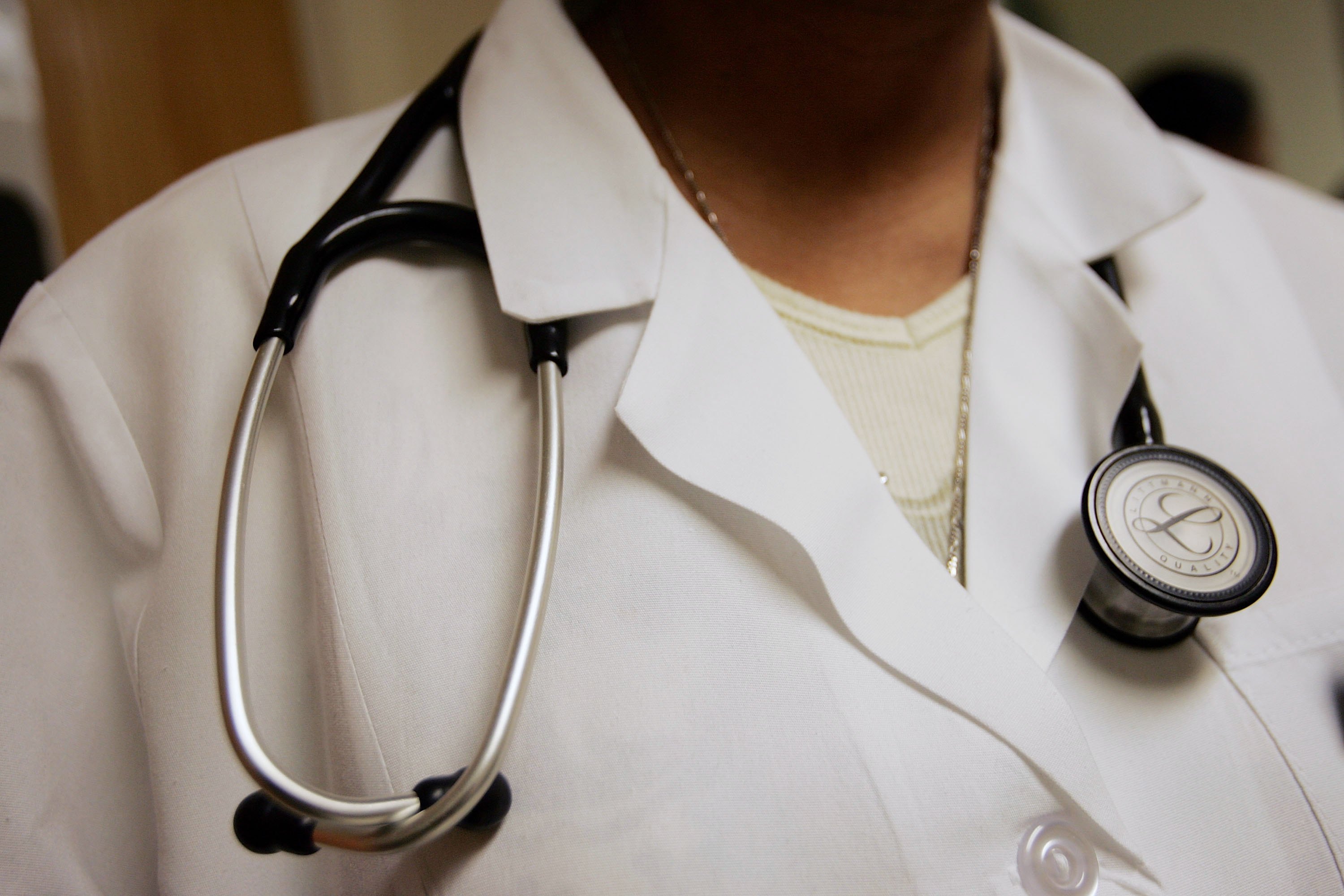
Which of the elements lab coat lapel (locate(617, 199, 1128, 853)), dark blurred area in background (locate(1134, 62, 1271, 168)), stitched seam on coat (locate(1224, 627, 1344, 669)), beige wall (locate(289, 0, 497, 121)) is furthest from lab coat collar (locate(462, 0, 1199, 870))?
dark blurred area in background (locate(1134, 62, 1271, 168))

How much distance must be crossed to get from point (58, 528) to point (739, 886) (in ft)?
1.42

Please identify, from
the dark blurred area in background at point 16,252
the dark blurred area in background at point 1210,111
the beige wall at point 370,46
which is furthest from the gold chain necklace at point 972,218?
the dark blurred area in background at point 1210,111

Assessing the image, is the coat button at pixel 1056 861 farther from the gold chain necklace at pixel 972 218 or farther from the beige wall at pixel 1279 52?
the beige wall at pixel 1279 52

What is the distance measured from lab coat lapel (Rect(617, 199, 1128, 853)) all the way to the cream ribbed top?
0.20 feet

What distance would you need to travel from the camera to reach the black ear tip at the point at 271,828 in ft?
1.22

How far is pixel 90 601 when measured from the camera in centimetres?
50

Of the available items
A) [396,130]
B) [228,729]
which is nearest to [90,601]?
[228,729]

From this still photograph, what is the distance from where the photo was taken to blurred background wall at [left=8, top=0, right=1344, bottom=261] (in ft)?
3.06

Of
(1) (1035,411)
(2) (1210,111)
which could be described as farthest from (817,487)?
(2) (1210,111)

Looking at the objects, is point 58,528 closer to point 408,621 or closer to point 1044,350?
point 408,621

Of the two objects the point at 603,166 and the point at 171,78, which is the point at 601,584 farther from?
the point at 171,78

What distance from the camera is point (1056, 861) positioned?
424 millimetres

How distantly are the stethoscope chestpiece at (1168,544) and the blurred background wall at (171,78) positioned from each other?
1.03 metres

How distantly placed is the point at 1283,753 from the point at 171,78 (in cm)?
136
